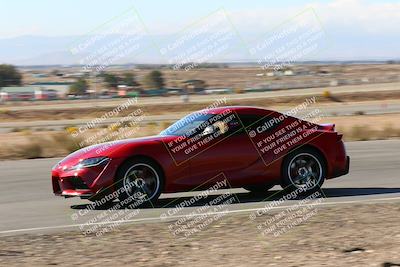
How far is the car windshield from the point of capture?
11.3 metres

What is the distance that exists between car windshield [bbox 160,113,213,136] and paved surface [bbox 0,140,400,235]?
105 cm

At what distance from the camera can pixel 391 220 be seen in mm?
9344

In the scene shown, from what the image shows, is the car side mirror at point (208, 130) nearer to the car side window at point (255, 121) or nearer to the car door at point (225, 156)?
the car door at point (225, 156)

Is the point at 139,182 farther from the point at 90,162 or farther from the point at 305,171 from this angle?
the point at 305,171

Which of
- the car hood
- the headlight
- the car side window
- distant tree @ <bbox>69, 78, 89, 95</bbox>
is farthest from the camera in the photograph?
distant tree @ <bbox>69, 78, 89, 95</bbox>

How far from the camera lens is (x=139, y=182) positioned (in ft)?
35.8

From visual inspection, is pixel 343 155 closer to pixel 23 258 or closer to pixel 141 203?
pixel 141 203

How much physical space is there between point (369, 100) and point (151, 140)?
6089 centimetres

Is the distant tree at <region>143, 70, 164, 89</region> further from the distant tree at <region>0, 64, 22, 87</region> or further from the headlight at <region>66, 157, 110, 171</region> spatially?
the headlight at <region>66, 157, 110, 171</region>

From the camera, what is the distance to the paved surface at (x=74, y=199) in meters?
9.98

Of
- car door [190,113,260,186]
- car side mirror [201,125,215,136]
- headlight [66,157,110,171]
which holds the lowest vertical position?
car door [190,113,260,186]

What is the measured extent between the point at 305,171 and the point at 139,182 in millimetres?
2620

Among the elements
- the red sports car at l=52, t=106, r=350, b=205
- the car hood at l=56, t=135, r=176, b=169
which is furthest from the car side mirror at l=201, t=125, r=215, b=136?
the car hood at l=56, t=135, r=176, b=169

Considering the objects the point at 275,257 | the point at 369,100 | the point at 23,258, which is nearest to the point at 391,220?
the point at 275,257
